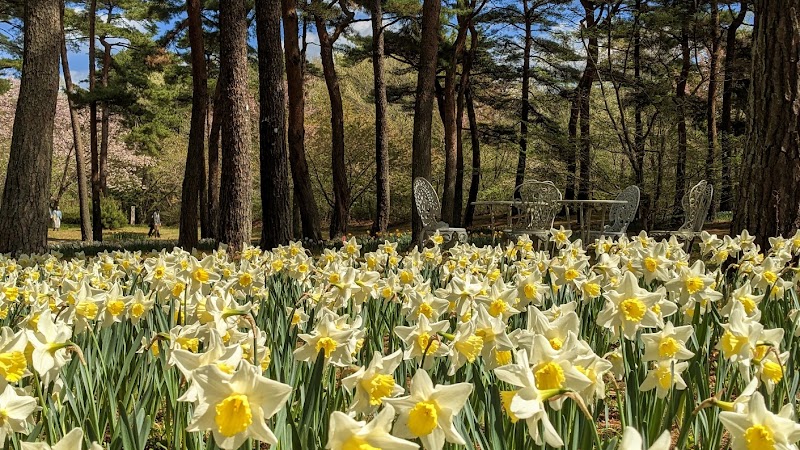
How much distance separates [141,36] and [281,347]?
20042 mm

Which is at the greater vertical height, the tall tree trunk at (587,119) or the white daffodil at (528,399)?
the tall tree trunk at (587,119)

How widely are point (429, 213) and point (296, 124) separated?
4.62 meters

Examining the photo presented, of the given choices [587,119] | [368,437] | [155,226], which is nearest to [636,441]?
[368,437]

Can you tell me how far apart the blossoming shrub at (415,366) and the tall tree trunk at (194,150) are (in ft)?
24.1

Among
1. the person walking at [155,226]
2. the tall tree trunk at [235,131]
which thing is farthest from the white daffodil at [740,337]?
the person walking at [155,226]

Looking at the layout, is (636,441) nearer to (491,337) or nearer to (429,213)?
(491,337)

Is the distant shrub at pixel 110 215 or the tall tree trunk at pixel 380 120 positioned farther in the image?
the distant shrub at pixel 110 215

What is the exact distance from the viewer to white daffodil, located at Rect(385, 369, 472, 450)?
1.06 metres

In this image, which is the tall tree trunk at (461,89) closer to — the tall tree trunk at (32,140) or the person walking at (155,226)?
the person walking at (155,226)

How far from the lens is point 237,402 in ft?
3.39

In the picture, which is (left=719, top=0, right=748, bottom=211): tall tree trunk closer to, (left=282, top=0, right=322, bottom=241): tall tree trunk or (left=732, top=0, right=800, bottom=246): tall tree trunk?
(left=282, top=0, right=322, bottom=241): tall tree trunk

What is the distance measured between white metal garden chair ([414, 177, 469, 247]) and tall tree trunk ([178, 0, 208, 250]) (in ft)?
11.9

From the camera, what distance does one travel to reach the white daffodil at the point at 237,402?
3.34ft

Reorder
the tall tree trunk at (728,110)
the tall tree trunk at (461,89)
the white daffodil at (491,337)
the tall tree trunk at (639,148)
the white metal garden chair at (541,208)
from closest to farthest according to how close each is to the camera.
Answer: the white daffodil at (491,337)
the white metal garden chair at (541,208)
the tall tree trunk at (639,148)
the tall tree trunk at (728,110)
the tall tree trunk at (461,89)
